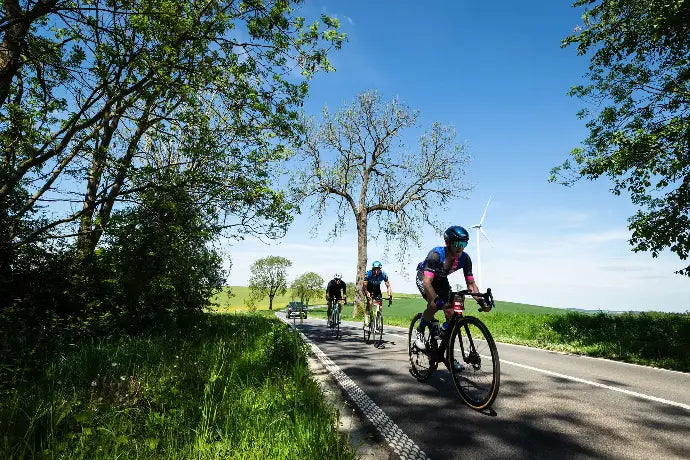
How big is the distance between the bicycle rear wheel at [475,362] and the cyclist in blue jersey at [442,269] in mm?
544

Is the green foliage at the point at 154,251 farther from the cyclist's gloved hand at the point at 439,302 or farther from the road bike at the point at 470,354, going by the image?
the road bike at the point at 470,354

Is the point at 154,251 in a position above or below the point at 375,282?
above

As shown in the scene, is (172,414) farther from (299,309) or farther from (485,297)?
(299,309)

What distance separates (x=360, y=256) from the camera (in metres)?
26.0

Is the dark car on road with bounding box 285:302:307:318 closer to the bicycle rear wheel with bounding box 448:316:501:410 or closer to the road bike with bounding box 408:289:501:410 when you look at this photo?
the road bike with bounding box 408:289:501:410

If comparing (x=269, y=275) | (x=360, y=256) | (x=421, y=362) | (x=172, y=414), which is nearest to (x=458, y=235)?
(x=421, y=362)

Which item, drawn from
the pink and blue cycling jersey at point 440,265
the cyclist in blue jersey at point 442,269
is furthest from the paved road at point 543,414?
the pink and blue cycling jersey at point 440,265

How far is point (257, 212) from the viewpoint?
11859 millimetres

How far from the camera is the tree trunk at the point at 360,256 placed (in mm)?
25828

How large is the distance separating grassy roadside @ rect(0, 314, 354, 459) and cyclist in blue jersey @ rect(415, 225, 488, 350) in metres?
1.99

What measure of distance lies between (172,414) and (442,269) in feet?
12.2

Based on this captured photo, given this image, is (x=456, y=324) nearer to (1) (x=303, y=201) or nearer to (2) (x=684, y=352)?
(2) (x=684, y=352)

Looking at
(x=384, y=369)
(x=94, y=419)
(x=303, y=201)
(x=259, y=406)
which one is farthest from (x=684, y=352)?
(x=303, y=201)

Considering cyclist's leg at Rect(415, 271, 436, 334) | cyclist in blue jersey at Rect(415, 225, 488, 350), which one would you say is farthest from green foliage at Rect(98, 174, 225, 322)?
cyclist in blue jersey at Rect(415, 225, 488, 350)
